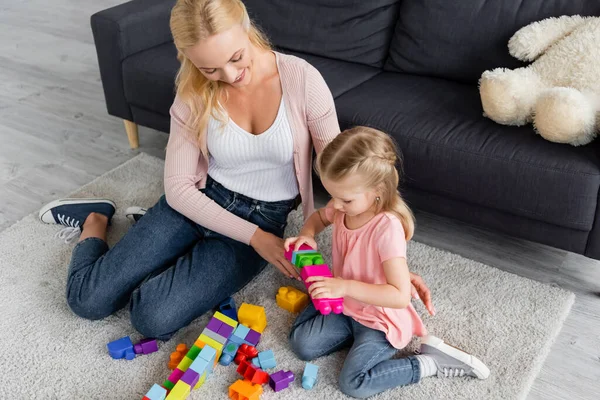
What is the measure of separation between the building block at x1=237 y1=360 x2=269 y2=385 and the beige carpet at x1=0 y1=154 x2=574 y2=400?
32 millimetres

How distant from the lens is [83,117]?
2.89 m

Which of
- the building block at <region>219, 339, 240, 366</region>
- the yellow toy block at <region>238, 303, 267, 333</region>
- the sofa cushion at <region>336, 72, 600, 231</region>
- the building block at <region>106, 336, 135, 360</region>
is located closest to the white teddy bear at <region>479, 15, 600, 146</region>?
the sofa cushion at <region>336, 72, 600, 231</region>

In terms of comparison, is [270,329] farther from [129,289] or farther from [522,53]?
[522,53]

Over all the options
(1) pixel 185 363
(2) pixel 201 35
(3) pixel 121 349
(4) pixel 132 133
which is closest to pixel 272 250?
(1) pixel 185 363

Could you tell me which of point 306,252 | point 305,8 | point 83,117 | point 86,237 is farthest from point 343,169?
point 83,117

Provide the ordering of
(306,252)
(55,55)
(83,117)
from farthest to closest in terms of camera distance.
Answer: (55,55)
(83,117)
(306,252)

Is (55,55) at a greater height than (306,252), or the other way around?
(306,252)

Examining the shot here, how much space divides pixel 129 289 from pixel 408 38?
130 cm

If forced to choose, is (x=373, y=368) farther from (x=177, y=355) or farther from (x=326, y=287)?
(x=177, y=355)

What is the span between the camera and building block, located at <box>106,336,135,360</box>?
5.17ft

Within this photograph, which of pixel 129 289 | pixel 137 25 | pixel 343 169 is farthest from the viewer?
pixel 137 25

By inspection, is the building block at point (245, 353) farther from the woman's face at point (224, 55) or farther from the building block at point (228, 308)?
the woman's face at point (224, 55)

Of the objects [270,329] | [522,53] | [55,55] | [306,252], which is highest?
[522,53]

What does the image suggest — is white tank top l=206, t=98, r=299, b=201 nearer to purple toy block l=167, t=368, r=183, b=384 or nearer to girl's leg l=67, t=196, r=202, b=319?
girl's leg l=67, t=196, r=202, b=319
